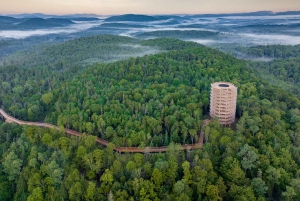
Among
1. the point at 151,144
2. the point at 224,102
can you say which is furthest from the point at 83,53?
the point at 151,144

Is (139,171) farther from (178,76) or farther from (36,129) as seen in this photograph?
(178,76)

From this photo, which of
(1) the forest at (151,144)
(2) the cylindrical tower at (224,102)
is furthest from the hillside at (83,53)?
(2) the cylindrical tower at (224,102)

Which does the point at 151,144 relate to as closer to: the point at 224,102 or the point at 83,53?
the point at 224,102

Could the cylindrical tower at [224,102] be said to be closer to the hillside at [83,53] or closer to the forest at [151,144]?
the forest at [151,144]

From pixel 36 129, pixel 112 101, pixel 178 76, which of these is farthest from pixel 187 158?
pixel 178 76

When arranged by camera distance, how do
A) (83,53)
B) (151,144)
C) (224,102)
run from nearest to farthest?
(151,144) < (224,102) < (83,53)

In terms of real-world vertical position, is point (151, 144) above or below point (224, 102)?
below

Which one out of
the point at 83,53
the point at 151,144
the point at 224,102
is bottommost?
the point at 151,144
